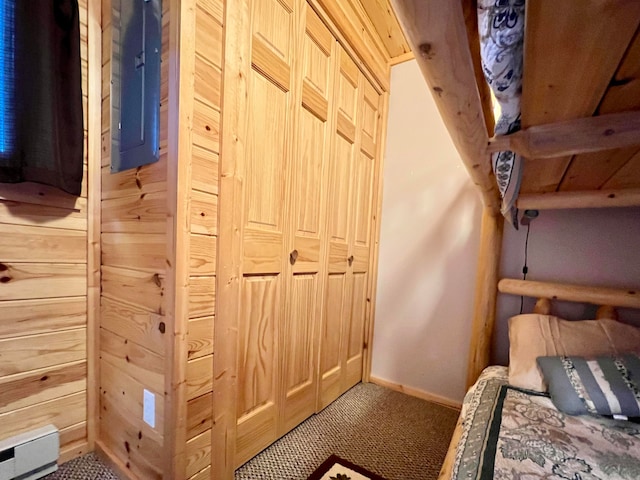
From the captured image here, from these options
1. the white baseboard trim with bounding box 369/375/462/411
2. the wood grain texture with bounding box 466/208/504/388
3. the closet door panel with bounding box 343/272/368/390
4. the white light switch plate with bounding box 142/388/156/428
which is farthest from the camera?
the closet door panel with bounding box 343/272/368/390

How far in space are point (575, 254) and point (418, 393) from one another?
1.23 metres

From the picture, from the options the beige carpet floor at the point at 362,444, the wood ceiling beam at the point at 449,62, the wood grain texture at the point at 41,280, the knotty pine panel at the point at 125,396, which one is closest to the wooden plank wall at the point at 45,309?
the wood grain texture at the point at 41,280

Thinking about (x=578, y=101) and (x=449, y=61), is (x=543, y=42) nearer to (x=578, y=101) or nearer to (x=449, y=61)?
(x=449, y=61)

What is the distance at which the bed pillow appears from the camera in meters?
1.16

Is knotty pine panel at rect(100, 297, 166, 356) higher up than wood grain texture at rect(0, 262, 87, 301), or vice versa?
wood grain texture at rect(0, 262, 87, 301)

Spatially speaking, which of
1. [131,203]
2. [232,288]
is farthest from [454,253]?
[131,203]

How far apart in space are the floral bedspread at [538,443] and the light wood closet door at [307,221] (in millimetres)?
772

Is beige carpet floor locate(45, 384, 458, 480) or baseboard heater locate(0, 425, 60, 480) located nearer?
baseboard heater locate(0, 425, 60, 480)

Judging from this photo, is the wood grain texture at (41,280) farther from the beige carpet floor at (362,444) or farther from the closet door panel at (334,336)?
the closet door panel at (334,336)

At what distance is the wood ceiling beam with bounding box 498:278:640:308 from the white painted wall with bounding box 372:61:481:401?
279 mm

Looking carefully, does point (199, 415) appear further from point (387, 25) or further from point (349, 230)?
point (387, 25)

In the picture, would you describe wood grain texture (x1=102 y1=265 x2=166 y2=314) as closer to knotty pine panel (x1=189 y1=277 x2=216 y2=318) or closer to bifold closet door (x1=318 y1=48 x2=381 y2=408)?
knotty pine panel (x1=189 y1=277 x2=216 y2=318)

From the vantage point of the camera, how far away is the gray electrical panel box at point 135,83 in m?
0.92

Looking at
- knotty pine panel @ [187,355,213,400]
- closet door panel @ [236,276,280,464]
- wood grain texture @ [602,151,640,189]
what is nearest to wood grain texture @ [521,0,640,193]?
wood grain texture @ [602,151,640,189]
